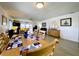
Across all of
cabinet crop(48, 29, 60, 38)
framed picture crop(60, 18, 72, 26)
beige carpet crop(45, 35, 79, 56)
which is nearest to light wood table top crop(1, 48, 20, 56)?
beige carpet crop(45, 35, 79, 56)

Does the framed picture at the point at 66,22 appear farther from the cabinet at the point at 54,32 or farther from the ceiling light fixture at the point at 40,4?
the ceiling light fixture at the point at 40,4

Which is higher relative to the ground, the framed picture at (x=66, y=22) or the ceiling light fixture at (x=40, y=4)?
the ceiling light fixture at (x=40, y=4)

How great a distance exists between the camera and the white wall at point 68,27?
1.67 metres

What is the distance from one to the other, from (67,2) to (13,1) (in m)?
0.89

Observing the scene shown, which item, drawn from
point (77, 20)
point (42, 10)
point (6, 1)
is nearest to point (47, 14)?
point (42, 10)

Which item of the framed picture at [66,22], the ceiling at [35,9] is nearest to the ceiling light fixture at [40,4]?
the ceiling at [35,9]

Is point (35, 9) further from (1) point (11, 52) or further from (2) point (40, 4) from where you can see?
(1) point (11, 52)

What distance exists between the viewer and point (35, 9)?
1645mm

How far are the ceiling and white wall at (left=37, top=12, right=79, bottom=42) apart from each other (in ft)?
0.32

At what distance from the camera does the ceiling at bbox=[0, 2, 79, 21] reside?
1594mm

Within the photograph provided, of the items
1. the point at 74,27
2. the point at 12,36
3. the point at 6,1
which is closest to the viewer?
the point at 6,1

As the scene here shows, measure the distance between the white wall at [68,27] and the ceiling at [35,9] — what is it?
3.8 inches

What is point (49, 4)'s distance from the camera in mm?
1626

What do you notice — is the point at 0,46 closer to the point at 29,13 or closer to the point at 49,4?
the point at 29,13
